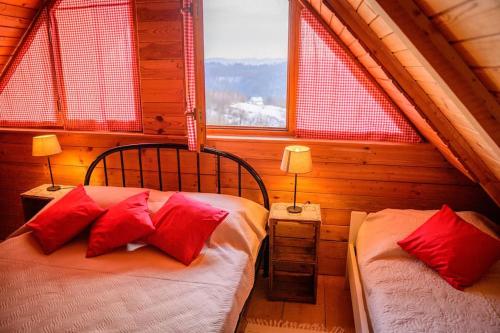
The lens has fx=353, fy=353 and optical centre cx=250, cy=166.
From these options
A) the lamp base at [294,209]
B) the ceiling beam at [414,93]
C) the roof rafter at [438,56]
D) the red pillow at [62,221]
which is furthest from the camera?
the lamp base at [294,209]

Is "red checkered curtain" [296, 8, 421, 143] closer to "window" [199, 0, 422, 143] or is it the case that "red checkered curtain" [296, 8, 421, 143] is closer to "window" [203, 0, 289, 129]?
"window" [199, 0, 422, 143]

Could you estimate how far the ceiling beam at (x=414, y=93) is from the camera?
179 centimetres

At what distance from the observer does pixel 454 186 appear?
256cm

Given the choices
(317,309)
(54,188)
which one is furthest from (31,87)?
(317,309)

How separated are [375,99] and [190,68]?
1.33 m

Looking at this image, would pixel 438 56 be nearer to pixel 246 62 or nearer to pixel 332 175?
pixel 332 175

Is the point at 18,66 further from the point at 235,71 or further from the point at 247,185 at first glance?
the point at 247,185

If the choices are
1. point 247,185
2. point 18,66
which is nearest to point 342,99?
point 247,185

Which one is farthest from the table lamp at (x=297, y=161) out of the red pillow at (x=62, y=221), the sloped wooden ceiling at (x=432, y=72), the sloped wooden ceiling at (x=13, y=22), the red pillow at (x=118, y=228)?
the sloped wooden ceiling at (x=13, y=22)

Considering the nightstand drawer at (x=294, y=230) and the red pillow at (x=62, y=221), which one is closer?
the red pillow at (x=62, y=221)

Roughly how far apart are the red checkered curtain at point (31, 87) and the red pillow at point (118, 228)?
1.40 meters

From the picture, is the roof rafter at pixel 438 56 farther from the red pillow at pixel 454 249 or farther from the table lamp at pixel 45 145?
the table lamp at pixel 45 145

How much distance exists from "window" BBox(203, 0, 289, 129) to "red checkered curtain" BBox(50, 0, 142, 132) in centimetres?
62

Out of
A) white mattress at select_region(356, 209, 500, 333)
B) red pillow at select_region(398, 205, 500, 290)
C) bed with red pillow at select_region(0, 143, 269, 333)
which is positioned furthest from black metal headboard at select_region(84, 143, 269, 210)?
red pillow at select_region(398, 205, 500, 290)
